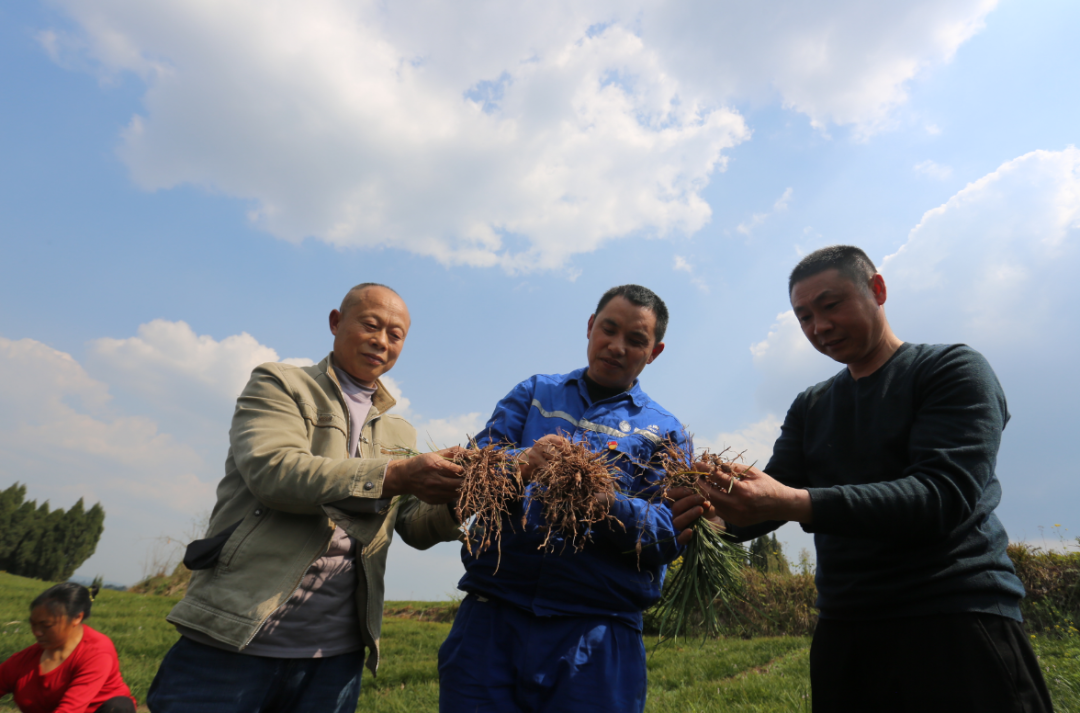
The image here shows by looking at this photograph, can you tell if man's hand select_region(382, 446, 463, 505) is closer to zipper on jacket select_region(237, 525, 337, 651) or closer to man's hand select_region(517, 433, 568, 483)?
man's hand select_region(517, 433, 568, 483)

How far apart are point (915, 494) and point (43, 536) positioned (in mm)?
34520

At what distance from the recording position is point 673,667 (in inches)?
220

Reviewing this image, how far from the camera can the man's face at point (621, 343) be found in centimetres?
251

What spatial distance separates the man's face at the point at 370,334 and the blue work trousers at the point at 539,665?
3.94ft

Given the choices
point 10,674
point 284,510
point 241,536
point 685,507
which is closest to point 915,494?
point 685,507

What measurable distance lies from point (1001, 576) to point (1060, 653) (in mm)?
A: 5159

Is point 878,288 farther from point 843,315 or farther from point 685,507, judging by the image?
point 685,507

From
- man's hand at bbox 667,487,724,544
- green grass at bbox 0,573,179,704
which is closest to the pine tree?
green grass at bbox 0,573,179,704

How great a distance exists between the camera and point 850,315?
2385mm

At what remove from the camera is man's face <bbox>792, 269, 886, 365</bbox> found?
2391 millimetres

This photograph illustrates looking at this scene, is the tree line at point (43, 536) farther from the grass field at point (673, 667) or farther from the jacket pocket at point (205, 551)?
the jacket pocket at point (205, 551)

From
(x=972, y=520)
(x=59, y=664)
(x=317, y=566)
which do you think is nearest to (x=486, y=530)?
(x=317, y=566)

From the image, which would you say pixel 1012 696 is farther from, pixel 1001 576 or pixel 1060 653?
pixel 1060 653

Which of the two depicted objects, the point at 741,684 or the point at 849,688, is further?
the point at 741,684
